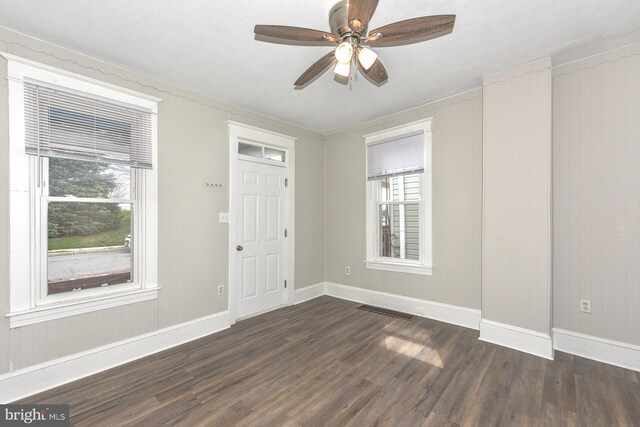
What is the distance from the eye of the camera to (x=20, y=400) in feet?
6.98

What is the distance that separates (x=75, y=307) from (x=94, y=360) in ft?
1.66

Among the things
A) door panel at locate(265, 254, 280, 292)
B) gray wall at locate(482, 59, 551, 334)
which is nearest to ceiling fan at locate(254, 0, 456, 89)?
gray wall at locate(482, 59, 551, 334)

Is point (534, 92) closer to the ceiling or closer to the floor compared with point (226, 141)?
closer to the ceiling

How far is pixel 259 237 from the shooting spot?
158 inches

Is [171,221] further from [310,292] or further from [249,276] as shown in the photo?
[310,292]

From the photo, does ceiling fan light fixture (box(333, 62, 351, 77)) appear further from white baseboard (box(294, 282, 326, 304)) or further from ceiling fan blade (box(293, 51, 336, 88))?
white baseboard (box(294, 282, 326, 304))

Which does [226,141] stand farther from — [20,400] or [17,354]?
[20,400]

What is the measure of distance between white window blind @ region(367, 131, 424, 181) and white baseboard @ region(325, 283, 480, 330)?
5.73ft

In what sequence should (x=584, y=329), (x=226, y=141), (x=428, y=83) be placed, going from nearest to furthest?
(x=584, y=329), (x=428, y=83), (x=226, y=141)

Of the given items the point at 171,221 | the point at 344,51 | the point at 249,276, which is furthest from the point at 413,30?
the point at 249,276

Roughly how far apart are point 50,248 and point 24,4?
5.90 feet

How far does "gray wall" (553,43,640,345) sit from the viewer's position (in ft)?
8.16

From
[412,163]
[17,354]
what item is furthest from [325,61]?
[17,354]

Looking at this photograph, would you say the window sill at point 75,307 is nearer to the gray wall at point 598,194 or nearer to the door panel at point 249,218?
the door panel at point 249,218
